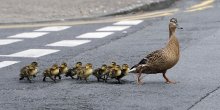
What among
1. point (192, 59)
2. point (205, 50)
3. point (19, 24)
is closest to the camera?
point (192, 59)

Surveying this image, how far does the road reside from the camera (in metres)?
9.80

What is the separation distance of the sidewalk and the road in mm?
725

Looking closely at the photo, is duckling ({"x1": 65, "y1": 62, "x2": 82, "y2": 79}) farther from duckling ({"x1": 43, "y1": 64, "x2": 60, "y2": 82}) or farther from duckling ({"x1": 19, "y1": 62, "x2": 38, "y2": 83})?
duckling ({"x1": 19, "y1": 62, "x2": 38, "y2": 83})

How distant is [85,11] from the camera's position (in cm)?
2117

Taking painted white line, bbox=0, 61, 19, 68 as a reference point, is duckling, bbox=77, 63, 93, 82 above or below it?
below

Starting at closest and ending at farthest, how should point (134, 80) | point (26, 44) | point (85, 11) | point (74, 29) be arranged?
point (134, 80) < point (26, 44) < point (74, 29) < point (85, 11)

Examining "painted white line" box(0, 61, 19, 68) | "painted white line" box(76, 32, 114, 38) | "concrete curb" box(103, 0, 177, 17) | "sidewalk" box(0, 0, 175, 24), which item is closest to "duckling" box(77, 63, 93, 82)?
"painted white line" box(0, 61, 19, 68)

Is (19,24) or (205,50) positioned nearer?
(205,50)

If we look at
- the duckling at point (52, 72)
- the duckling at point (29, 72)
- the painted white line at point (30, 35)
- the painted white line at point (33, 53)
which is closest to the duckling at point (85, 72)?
the duckling at point (52, 72)

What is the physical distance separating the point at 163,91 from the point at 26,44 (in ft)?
19.7

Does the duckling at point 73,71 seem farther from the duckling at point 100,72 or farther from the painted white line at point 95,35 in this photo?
the painted white line at point 95,35

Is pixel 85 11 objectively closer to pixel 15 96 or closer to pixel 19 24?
pixel 19 24

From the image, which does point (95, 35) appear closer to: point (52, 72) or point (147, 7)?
point (147, 7)

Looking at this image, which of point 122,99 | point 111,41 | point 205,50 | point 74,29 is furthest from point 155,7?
point 122,99
